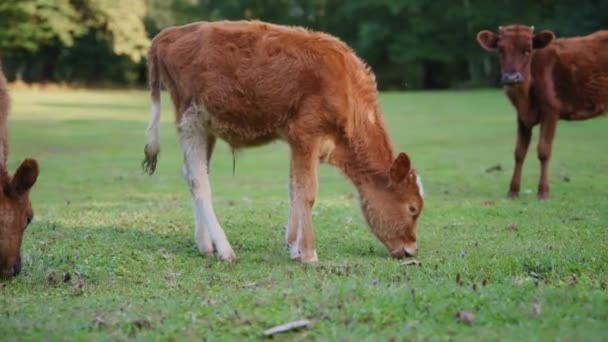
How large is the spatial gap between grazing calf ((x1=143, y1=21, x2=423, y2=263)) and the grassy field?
50 centimetres

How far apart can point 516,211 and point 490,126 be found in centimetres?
1851

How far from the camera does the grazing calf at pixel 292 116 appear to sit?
9156mm

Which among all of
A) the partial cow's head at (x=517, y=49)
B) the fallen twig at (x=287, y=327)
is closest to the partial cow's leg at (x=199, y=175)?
the fallen twig at (x=287, y=327)

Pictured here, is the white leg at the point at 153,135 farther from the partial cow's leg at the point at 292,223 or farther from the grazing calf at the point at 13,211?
the grazing calf at the point at 13,211

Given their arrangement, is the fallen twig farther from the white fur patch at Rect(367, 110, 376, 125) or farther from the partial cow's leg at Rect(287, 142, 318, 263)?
the white fur patch at Rect(367, 110, 376, 125)

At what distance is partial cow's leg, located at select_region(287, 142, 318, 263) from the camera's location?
9.05 meters

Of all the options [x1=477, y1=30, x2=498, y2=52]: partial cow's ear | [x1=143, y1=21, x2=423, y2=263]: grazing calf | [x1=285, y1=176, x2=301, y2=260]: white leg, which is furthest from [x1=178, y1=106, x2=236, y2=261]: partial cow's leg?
[x1=477, y1=30, x2=498, y2=52]: partial cow's ear

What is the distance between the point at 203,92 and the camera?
30.4 feet

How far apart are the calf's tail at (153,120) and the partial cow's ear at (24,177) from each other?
1.99 meters

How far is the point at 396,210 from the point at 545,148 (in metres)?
5.76

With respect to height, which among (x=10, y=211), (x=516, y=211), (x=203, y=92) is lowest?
(x=516, y=211)

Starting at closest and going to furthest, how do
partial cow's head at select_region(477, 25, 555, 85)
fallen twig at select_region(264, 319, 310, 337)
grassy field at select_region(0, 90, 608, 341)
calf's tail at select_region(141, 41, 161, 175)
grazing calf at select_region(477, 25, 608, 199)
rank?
fallen twig at select_region(264, 319, 310, 337) → grassy field at select_region(0, 90, 608, 341) → calf's tail at select_region(141, 41, 161, 175) → partial cow's head at select_region(477, 25, 555, 85) → grazing calf at select_region(477, 25, 608, 199)

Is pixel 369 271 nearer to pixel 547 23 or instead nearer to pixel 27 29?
pixel 27 29

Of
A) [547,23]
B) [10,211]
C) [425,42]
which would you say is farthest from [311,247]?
[425,42]
